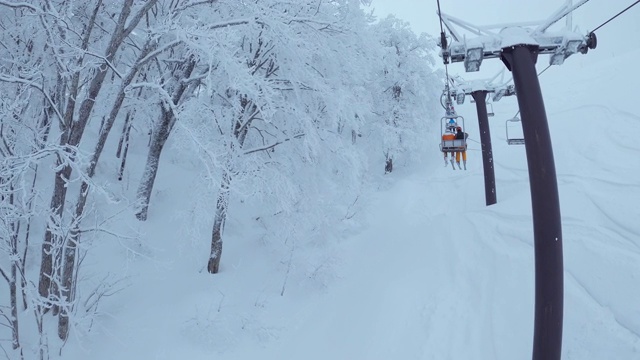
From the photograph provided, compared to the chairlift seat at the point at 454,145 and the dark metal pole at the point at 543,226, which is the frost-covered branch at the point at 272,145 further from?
the dark metal pole at the point at 543,226

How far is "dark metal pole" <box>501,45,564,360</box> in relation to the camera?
5168mm

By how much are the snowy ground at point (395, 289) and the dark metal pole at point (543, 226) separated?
1.39m

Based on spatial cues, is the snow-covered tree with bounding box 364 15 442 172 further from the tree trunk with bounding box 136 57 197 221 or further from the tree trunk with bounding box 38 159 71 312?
the tree trunk with bounding box 38 159 71 312

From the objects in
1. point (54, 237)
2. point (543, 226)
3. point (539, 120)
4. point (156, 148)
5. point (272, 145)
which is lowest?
point (543, 226)

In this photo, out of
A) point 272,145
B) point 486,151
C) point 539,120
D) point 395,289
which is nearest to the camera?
point 539,120

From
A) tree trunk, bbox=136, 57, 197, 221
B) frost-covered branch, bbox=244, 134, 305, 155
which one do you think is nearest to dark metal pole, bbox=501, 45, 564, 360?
frost-covered branch, bbox=244, 134, 305, 155

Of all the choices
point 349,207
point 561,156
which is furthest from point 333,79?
point 561,156

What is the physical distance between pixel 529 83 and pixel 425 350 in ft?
15.7

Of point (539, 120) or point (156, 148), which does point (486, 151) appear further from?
point (156, 148)

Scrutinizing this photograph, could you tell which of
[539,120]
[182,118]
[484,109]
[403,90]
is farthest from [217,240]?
[403,90]

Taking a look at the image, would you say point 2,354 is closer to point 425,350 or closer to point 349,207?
point 425,350

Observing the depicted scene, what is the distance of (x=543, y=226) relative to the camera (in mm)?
5258

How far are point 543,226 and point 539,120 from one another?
57.4 inches

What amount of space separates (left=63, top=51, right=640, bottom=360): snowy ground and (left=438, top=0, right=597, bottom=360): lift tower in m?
1.61
